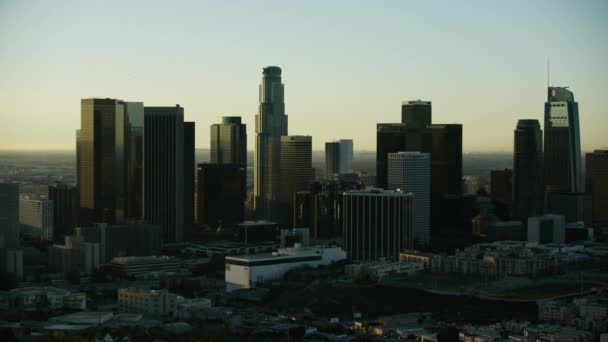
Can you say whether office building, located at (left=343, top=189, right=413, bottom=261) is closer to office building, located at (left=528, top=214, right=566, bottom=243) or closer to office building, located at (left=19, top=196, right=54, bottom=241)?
office building, located at (left=528, top=214, right=566, bottom=243)

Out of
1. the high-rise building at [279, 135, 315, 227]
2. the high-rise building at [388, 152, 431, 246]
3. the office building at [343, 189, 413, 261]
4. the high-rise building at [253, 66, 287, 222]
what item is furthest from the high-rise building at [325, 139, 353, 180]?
the office building at [343, 189, 413, 261]

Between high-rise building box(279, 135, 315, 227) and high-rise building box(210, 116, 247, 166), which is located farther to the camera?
high-rise building box(210, 116, 247, 166)

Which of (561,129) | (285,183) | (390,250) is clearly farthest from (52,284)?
(561,129)

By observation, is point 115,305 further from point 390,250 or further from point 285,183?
point 285,183

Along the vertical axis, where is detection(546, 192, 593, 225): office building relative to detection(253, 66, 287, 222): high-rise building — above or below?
below

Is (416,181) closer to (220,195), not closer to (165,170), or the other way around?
(165,170)

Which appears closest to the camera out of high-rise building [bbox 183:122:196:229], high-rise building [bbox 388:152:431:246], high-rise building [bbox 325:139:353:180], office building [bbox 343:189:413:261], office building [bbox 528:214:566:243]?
office building [bbox 343:189:413:261]

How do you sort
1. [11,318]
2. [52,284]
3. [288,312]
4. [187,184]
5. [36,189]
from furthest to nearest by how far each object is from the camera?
[187,184]
[36,189]
[52,284]
[288,312]
[11,318]
